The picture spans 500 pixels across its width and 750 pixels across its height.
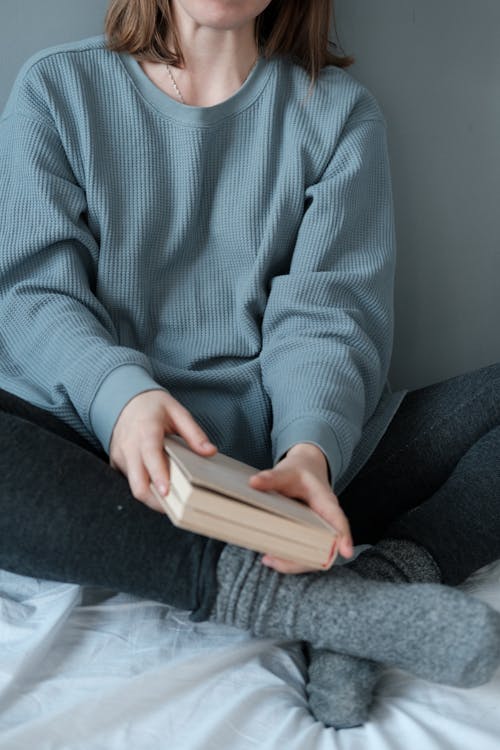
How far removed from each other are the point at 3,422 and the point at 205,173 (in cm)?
42

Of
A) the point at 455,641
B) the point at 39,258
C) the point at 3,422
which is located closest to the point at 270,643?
the point at 455,641

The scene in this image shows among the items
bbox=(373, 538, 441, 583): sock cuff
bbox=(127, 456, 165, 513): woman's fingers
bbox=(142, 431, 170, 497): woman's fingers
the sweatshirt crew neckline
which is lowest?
bbox=(373, 538, 441, 583): sock cuff

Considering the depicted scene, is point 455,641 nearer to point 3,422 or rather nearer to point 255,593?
point 255,593

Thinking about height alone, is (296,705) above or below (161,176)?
below

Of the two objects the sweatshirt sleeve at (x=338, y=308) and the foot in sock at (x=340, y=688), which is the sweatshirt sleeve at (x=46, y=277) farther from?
the foot in sock at (x=340, y=688)

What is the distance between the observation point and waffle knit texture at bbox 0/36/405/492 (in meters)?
0.96

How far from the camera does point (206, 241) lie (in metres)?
1.06

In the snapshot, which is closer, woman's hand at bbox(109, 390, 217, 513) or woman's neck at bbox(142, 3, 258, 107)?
woman's hand at bbox(109, 390, 217, 513)

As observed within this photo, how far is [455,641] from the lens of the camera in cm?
68

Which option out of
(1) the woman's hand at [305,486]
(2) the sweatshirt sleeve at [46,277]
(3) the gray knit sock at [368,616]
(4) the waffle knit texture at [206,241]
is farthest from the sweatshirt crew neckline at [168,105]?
(3) the gray knit sock at [368,616]

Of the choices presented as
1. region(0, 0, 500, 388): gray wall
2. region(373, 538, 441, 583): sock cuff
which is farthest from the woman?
region(0, 0, 500, 388): gray wall

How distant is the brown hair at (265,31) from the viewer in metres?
1.04

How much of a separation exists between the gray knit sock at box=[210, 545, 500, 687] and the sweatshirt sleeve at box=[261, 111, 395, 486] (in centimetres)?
15

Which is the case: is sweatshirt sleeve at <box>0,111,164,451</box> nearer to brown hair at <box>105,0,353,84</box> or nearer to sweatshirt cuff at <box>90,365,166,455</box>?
sweatshirt cuff at <box>90,365,166,455</box>
